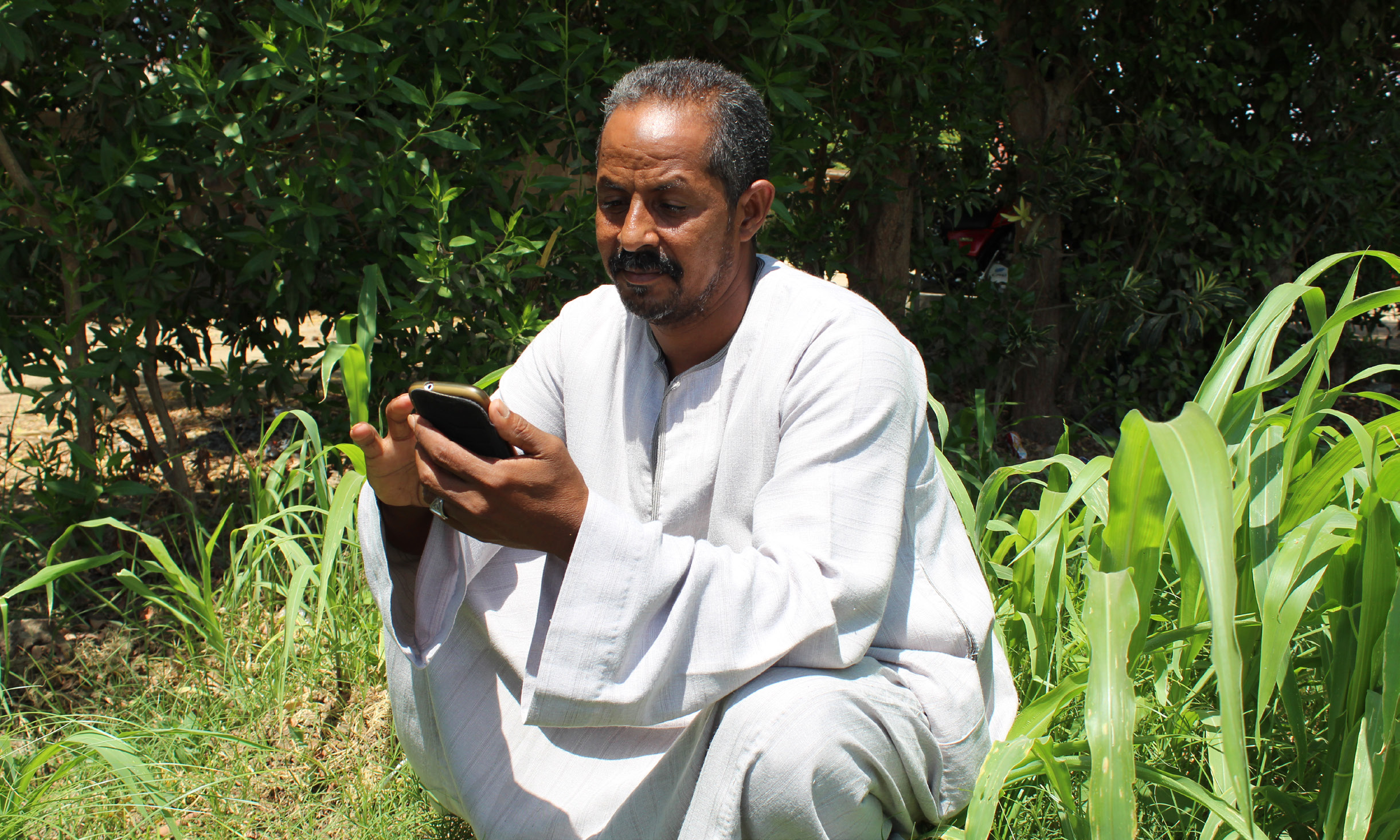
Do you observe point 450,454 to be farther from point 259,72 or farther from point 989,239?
point 989,239

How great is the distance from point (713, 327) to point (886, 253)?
2180 millimetres

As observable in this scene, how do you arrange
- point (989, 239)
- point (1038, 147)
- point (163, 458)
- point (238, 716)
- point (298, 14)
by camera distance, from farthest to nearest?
point (989, 239)
point (1038, 147)
point (163, 458)
point (298, 14)
point (238, 716)

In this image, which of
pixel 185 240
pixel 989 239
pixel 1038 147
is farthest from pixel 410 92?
pixel 989 239

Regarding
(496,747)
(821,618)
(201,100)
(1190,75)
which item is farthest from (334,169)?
(1190,75)

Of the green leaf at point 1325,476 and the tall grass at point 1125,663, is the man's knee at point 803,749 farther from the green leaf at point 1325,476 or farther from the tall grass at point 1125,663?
the green leaf at point 1325,476

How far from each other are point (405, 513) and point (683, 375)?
1.75ft

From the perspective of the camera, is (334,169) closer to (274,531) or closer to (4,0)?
(4,0)

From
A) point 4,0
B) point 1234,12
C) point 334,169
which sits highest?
point 1234,12

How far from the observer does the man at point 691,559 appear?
52.9 inches

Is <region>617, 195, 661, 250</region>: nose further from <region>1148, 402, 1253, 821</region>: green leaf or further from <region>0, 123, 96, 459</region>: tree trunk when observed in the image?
<region>0, 123, 96, 459</region>: tree trunk

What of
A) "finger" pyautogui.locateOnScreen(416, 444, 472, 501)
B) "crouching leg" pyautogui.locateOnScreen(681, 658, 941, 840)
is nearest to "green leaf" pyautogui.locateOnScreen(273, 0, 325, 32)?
"finger" pyautogui.locateOnScreen(416, 444, 472, 501)

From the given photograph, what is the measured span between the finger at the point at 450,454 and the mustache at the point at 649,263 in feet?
1.74

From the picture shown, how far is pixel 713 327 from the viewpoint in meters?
1.82

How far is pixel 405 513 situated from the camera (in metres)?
1.57
